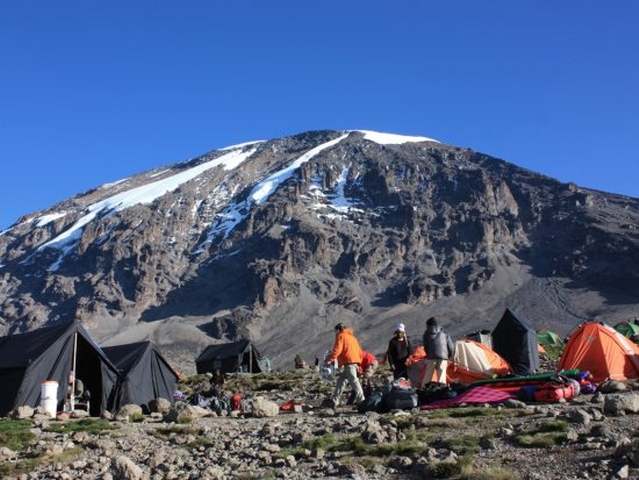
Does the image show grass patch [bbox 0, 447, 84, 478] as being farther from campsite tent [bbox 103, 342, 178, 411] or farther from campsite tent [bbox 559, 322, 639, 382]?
campsite tent [bbox 559, 322, 639, 382]

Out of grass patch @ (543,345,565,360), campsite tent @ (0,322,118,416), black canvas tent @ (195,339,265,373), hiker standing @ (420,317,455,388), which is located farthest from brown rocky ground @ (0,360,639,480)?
black canvas tent @ (195,339,265,373)

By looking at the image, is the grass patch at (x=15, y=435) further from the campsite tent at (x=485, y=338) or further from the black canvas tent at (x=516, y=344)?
the campsite tent at (x=485, y=338)

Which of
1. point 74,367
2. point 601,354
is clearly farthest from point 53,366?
point 601,354

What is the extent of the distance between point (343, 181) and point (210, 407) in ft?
592

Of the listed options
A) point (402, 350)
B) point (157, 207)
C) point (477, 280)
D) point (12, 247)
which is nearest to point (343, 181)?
point (157, 207)

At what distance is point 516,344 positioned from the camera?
23234 millimetres

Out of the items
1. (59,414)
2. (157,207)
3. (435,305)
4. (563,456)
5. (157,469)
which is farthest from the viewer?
(157,207)

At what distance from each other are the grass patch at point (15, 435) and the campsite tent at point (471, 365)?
11.0m

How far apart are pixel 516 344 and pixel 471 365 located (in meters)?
4.60

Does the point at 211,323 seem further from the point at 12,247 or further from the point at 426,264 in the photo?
the point at 12,247

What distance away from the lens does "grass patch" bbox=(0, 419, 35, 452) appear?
35.1 ft

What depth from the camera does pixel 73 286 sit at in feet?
522

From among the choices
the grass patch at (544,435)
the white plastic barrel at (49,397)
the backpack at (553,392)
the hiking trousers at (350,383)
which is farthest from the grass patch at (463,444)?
the white plastic barrel at (49,397)

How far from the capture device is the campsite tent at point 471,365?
19094 millimetres
